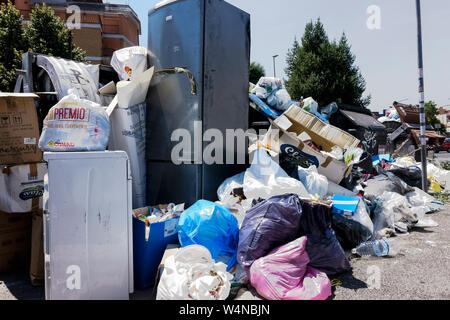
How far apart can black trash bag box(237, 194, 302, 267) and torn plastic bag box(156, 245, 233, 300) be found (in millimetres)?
300

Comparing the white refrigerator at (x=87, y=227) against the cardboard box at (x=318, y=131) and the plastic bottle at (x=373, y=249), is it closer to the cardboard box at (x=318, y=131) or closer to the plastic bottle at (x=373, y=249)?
the plastic bottle at (x=373, y=249)

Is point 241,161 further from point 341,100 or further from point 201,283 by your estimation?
point 341,100

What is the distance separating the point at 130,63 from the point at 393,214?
10.7 ft

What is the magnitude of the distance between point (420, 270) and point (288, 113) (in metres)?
2.09

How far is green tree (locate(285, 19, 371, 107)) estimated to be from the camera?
1305cm

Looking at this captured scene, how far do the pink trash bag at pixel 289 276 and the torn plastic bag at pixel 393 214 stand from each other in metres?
1.59

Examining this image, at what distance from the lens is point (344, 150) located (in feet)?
11.4

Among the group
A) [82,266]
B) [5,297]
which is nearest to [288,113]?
[82,266]

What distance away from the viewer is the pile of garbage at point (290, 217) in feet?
6.15

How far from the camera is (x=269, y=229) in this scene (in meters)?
2.09

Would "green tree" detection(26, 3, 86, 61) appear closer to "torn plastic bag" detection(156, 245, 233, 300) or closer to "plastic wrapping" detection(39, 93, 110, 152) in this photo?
"plastic wrapping" detection(39, 93, 110, 152)

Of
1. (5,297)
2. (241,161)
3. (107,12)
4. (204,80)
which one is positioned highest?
(107,12)

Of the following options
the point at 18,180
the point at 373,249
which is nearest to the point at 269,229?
the point at 373,249

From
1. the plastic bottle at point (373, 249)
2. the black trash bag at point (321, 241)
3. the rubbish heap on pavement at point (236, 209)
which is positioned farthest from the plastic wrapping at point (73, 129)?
the plastic bottle at point (373, 249)
